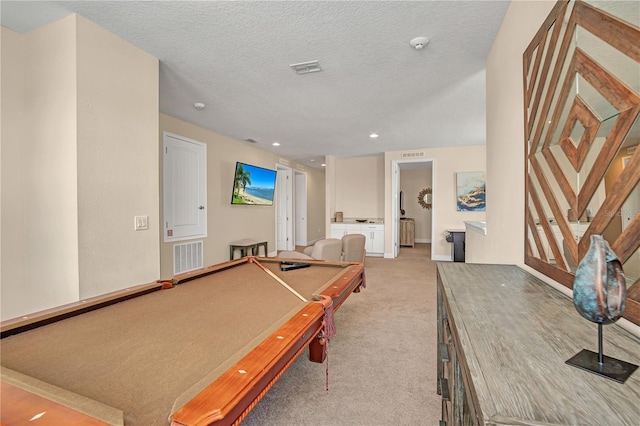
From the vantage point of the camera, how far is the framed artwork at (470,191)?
20.1 feet

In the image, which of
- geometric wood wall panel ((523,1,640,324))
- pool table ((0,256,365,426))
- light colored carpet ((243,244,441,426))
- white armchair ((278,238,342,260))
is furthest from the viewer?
white armchair ((278,238,342,260))

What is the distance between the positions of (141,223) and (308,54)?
203cm

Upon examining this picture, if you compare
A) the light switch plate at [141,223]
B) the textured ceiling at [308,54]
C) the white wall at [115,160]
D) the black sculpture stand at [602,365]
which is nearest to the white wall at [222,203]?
the textured ceiling at [308,54]

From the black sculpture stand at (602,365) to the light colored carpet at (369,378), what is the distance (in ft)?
4.08

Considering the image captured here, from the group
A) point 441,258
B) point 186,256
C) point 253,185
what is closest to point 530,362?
point 186,256

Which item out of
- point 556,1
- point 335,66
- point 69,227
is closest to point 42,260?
point 69,227

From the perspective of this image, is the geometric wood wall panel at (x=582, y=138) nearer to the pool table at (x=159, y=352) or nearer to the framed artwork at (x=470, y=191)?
the pool table at (x=159, y=352)

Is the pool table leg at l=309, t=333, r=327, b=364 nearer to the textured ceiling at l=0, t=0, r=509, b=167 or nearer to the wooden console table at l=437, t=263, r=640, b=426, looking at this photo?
the wooden console table at l=437, t=263, r=640, b=426

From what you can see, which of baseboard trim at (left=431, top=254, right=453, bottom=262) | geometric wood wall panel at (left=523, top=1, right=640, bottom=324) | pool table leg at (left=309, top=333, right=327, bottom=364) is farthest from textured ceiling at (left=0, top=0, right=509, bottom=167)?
baseboard trim at (left=431, top=254, right=453, bottom=262)

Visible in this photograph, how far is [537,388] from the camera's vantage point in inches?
21.4

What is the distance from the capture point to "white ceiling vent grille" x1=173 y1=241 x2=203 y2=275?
4.42 metres

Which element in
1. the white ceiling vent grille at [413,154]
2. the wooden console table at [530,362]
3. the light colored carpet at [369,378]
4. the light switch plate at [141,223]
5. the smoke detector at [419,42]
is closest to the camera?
the wooden console table at [530,362]

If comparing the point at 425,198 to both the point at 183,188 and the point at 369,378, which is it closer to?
the point at 183,188

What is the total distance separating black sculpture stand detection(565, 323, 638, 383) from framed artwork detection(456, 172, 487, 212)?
6.12 metres
